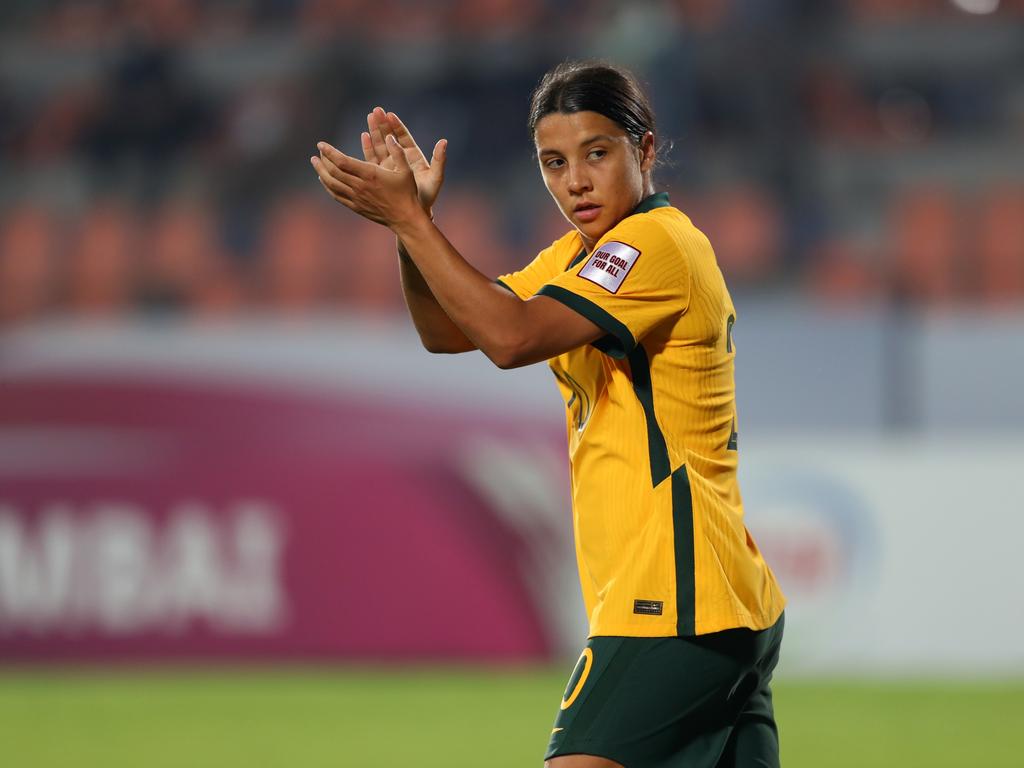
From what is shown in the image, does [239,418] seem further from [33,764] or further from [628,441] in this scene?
[628,441]

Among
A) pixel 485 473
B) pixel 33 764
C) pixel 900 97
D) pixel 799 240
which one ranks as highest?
pixel 900 97

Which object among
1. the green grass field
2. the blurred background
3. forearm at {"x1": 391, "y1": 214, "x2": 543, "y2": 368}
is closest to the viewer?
forearm at {"x1": 391, "y1": 214, "x2": 543, "y2": 368}

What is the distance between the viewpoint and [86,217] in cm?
1197

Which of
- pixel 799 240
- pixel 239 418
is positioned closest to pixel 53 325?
pixel 239 418

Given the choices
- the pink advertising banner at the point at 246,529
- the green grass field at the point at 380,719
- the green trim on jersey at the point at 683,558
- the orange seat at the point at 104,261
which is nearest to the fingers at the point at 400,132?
the green trim on jersey at the point at 683,558

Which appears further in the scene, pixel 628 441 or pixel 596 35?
pixel 596 35

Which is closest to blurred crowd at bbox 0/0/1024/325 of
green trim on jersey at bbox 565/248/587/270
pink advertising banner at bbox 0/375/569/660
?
pink advertising banner at bbox 0/375/569/660

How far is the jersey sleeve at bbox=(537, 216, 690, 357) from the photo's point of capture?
8.84 feet

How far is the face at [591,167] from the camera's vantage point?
2.77 metres

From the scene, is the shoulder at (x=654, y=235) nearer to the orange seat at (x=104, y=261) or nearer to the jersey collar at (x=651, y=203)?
the jersey collar at (x=651, y=203)

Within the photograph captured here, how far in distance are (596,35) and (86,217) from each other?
14.1 feet

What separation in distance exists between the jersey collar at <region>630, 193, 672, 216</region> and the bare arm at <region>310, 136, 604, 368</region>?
0.31m

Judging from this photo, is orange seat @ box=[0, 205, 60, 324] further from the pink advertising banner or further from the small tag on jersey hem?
the small tag on jersey hem

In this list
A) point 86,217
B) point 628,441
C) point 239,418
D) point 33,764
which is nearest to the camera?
point 628,441
